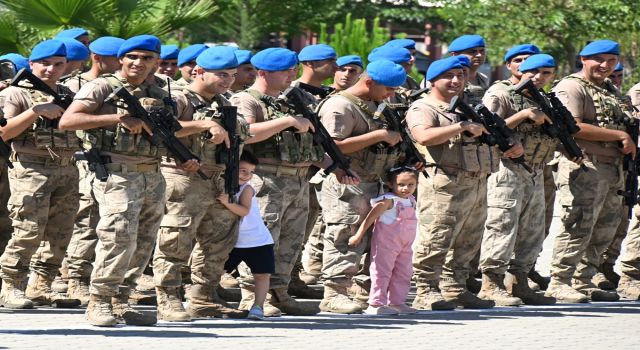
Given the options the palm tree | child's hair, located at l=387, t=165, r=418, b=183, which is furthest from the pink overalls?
the palm tree

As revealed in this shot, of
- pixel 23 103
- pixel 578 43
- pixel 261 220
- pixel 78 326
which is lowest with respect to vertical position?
pixel 78 326

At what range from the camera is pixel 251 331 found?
983 centimetres

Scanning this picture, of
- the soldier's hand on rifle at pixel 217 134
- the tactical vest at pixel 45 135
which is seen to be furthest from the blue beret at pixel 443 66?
the tactical vest at pixel 45 135

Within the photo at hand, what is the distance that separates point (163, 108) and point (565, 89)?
12.8ft

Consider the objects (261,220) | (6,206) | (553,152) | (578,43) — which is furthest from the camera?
(578,43)

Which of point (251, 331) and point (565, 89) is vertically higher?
point (565, 89)

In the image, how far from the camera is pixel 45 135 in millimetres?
10594

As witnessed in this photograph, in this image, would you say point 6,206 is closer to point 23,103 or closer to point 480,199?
point 23,103

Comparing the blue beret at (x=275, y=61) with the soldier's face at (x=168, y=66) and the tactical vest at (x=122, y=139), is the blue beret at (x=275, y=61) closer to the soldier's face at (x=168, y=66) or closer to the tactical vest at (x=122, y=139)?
the tactical vest at (x=122, y=139)

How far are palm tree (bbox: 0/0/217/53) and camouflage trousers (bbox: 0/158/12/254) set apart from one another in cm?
496

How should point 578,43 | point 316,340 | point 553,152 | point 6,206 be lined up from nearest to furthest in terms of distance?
point 316,340
point 6,206
point 553,152
point 578,43

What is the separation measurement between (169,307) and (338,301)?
1387mm

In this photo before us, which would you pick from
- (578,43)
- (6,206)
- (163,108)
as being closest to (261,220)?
(163,108)

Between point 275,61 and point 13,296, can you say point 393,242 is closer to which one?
point 275,61
